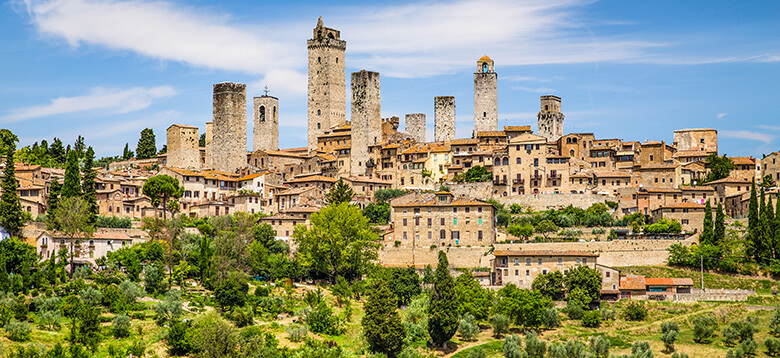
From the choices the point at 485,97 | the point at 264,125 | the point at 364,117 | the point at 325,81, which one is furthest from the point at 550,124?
the point at 264,125

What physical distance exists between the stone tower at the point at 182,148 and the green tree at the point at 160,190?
19334 mm

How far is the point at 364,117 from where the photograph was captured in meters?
99.7

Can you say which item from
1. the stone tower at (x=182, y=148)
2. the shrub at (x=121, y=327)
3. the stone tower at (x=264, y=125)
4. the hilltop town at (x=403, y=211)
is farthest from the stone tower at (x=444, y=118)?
the shrub at (x=121, y=327)

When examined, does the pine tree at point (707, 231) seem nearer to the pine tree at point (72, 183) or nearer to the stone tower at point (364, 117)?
the stone tower at point (364, 117)

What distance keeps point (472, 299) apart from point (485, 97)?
158 feet

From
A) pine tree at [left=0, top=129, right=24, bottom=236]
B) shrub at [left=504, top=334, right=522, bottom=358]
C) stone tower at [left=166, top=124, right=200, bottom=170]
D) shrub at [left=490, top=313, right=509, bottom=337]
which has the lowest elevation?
shrub at [left=504, top=334, right=522, bottom=358]

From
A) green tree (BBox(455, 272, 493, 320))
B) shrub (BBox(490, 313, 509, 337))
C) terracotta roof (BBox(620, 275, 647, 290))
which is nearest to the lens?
shrub (BBox(490, 313, 509, 337))

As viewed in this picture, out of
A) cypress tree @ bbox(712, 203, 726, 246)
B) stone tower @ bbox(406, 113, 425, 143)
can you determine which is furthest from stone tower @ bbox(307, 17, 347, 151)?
cypress tree @ bbox(712, 203, 726, 246)

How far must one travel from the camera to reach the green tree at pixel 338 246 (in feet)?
221

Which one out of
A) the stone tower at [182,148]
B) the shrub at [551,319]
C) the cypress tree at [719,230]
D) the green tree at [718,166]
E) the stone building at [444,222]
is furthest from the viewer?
the stone tower at [182,148]

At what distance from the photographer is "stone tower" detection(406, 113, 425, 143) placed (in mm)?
106750

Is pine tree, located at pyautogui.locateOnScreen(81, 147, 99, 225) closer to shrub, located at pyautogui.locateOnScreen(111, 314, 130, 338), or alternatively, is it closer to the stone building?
shrub, located at pyautogui.locateOnScreen(111, 314, 130, 338)

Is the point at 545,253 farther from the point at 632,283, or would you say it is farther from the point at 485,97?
the point at 485,97

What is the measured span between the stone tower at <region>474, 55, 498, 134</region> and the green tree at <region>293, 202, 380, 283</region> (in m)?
39.5
